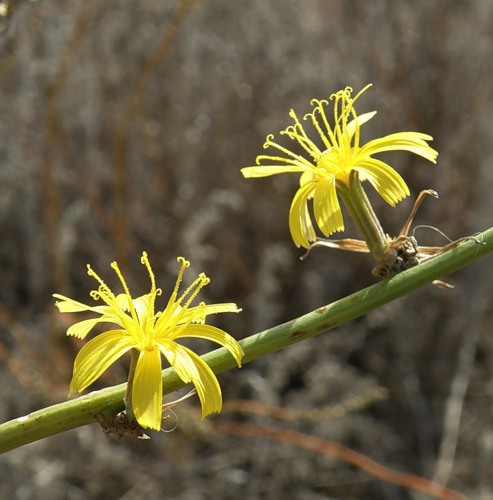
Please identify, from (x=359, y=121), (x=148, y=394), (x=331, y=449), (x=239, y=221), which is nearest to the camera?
(x=148, y=394)

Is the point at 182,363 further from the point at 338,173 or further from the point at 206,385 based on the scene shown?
the point at 338,173

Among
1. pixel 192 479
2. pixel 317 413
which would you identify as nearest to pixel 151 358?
pixel 317 413

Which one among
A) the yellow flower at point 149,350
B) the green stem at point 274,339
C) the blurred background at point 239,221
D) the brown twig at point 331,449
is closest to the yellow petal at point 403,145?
the green stem at point 274,339

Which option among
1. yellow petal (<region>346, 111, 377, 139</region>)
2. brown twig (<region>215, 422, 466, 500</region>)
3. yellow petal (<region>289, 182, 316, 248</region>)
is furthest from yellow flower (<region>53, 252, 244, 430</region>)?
brown twig (<region>215, 422, 466, 500</region>)

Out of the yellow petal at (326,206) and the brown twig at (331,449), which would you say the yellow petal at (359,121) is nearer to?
the yellow petal at (326,206)

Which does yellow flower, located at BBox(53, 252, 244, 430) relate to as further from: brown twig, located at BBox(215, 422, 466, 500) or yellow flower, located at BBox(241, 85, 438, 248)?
brown twig, located at BBox(215, 422, 466, 500)

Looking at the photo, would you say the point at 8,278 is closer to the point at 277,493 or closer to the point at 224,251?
the point at 224,251

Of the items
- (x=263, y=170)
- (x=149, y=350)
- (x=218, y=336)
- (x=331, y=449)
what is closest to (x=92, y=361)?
(x=149, y=350)
